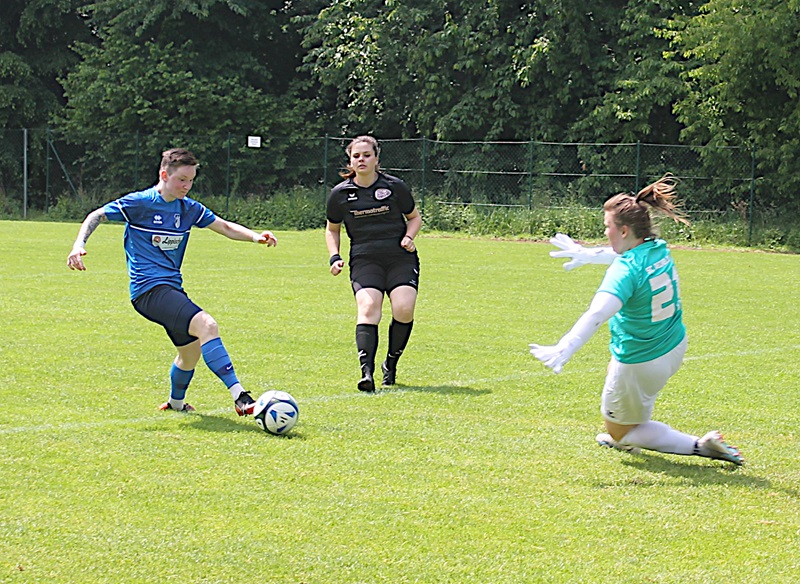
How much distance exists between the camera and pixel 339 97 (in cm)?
3881

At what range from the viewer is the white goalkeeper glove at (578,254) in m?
6.15

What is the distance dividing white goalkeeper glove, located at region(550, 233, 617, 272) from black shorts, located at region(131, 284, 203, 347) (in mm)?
2223

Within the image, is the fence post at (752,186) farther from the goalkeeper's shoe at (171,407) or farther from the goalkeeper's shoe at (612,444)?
the goalkeeper's shoe at (171,407)

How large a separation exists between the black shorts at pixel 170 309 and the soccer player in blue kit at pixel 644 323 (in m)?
2.34

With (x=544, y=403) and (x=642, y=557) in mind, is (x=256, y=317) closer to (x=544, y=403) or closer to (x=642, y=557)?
(x=544, y=403)

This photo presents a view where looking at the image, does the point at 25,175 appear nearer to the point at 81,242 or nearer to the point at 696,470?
the point at 81,242

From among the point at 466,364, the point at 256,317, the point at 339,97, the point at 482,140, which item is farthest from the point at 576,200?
the point at 466,364

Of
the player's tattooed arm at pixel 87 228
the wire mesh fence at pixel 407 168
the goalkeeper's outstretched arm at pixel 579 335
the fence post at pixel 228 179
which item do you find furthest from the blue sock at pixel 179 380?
the fence post at pixel 228 179

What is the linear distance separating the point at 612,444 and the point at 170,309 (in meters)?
2.72

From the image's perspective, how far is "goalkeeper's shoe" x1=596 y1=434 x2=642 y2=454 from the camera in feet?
20.7

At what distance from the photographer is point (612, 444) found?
252 inches

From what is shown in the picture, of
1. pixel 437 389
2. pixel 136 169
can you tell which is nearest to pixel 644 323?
pixel 437 389

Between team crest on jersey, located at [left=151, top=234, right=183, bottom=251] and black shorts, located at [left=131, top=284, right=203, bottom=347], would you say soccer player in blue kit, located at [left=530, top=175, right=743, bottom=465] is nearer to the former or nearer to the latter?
black shorts, located at [left=131, top=284, right=203, bottom=347]

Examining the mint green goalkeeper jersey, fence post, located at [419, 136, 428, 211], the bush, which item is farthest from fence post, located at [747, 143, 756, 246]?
the mint green goalkeeper jersey
